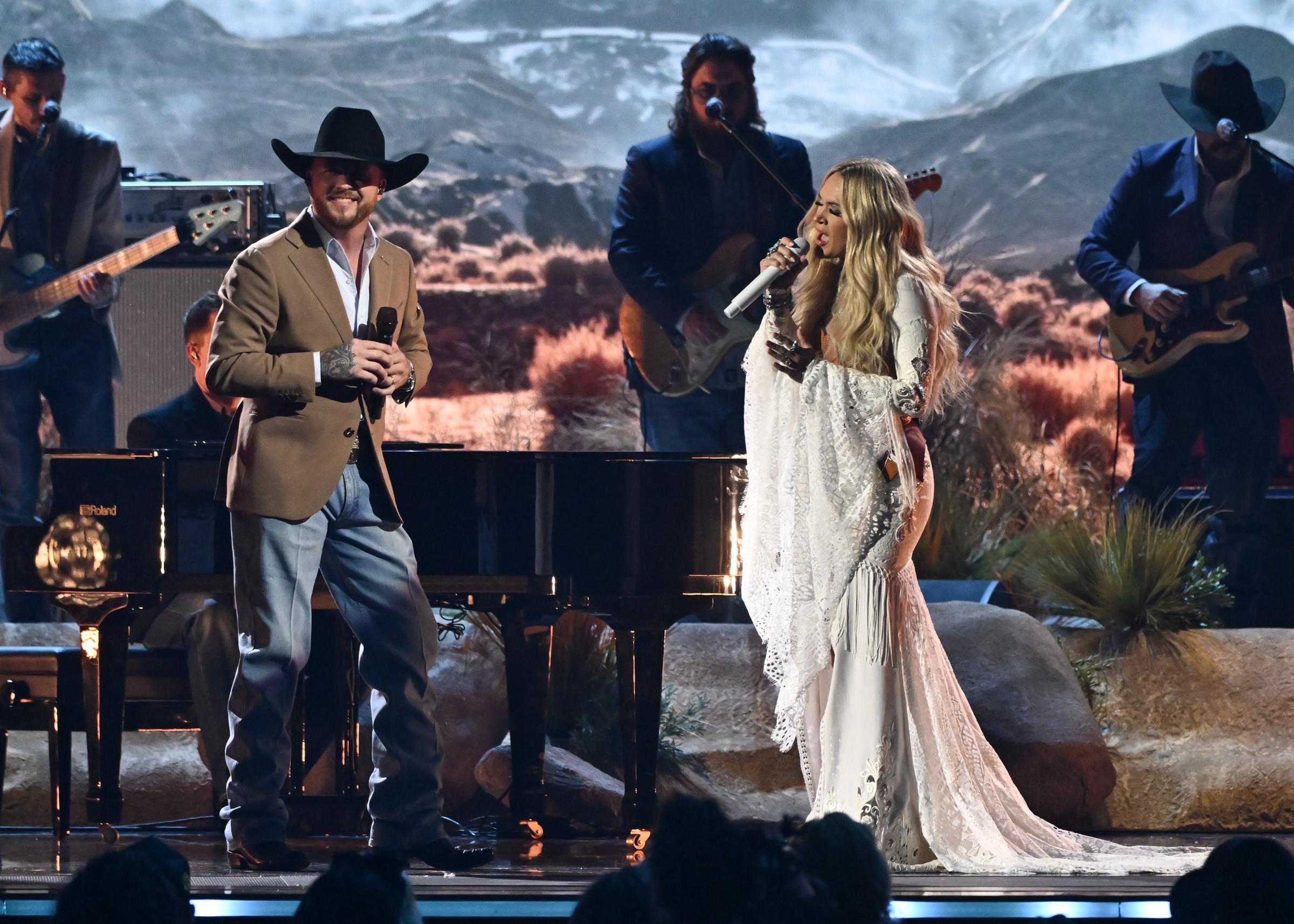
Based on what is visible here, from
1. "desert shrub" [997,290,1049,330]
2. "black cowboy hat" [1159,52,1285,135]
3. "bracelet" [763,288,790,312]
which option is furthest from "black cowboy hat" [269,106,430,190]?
"desert shrub" [997,290,1049,330]

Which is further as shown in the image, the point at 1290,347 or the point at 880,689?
the point at 1290,347

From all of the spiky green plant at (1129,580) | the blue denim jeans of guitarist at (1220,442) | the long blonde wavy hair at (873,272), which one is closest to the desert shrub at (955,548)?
the spiky green plant at (1129,580)

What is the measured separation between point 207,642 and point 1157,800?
332cm

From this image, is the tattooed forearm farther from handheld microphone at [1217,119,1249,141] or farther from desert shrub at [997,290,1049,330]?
desert shrub at [997,290,1049,330]

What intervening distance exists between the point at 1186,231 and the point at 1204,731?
7.88ft

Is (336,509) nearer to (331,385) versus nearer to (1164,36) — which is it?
(331,385)

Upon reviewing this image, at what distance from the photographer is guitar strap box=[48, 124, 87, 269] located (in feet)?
24.2

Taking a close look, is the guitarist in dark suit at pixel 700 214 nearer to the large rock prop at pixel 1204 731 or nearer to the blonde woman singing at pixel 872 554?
the large rock prop at pixel 1204 731

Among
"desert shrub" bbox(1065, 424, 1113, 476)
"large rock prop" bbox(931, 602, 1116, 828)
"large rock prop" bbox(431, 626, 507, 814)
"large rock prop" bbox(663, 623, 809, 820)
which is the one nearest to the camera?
"large rock prop" bbox(931, 602, 1116, 828)

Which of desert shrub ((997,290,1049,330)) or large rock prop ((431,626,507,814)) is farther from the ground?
desert shrub ((997,290,1049,330))

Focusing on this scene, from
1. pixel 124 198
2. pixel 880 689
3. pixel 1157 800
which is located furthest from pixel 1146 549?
pixel 124 198

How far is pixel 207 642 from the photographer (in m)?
4.98

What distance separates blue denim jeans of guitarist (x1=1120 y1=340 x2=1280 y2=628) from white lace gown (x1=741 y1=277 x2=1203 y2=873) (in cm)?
310

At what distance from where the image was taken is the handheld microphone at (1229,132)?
753cm
